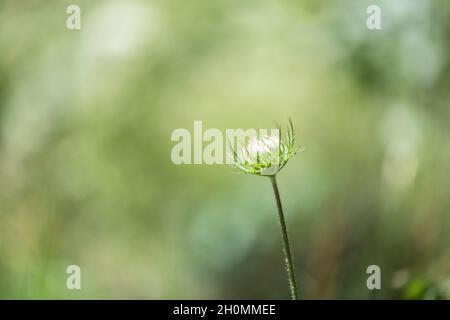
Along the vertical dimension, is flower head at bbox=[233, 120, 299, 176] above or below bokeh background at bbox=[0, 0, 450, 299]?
below

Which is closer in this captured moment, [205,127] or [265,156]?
[265,156]

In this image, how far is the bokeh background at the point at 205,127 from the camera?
8.87 ft

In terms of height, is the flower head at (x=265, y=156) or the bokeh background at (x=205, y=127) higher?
the bokeh background at (x=205, y=127)

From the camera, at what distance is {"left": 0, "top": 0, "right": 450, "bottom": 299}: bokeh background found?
271 cm

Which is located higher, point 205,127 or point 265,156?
point 205,127

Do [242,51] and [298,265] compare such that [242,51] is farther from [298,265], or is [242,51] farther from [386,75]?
[298,265]

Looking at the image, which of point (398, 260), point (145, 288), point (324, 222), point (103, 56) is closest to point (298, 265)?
point (324, 222)

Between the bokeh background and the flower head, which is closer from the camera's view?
the flower head

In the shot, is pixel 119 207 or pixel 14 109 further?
pixel 119 207

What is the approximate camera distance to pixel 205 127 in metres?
3.17

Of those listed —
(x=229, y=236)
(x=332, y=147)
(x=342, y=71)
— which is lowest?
(x=229, y=236)

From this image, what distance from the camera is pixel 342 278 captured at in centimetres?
270
